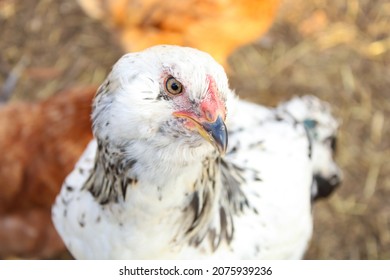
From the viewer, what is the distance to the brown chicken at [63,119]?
1297mm

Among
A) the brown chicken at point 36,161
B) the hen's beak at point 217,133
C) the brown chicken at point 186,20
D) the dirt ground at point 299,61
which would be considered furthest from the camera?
the dirt ground at point 299,61

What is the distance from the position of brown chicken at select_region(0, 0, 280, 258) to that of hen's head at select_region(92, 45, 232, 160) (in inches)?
19.8

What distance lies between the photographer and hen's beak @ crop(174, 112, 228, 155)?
2.44 feet

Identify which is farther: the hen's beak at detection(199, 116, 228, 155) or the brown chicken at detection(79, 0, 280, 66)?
the brown chicken at detection(79, 0, 280, 66)

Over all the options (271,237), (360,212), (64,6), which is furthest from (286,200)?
(64,6)

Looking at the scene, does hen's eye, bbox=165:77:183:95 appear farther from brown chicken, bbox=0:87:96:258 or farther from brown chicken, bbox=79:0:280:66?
brown chicken, bbox=79:0:280:66

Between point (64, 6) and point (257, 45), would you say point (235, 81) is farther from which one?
point (64, 6)

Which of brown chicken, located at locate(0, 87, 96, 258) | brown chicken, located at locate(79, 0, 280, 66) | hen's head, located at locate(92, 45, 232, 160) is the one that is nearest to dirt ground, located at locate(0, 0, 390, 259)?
brown chicken, located at locate(79, 0, 280, 66)

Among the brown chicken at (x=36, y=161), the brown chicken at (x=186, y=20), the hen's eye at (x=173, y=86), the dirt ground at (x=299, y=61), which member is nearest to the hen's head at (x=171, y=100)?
the hen's eye at (x=173, y=86)

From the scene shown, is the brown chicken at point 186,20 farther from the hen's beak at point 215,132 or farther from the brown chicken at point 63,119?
the hen's beak at point 215,132

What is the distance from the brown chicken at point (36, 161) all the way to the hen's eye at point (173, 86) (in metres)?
0.53

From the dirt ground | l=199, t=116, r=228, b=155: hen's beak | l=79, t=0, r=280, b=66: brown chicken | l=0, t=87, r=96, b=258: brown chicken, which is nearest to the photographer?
l=199, t=116, r=228, b=155: hen's beak

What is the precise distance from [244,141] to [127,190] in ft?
1.04

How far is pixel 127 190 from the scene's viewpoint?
0.86m
